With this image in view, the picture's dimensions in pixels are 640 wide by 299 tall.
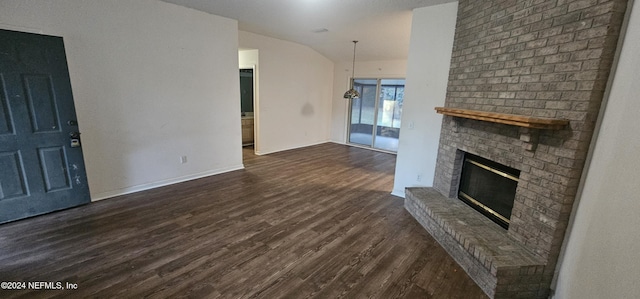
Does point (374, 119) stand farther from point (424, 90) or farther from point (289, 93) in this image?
point (424, 90)

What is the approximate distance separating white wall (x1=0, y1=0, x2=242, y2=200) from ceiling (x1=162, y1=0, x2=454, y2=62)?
1.65 feet

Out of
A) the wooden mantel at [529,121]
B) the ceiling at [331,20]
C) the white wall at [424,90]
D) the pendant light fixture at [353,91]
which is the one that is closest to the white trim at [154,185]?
the ceiling at [331,20]

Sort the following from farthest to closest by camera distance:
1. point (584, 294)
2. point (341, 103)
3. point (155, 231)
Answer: point (341, 103) → point (155, 231) → point (584, 294)

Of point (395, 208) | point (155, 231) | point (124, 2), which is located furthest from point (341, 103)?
point (155, 231)

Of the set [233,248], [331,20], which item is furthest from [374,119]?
[233,248]

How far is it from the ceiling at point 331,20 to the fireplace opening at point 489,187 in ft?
6.64

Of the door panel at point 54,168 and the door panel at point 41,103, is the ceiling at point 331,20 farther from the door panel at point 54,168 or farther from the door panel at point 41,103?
the door panel at point 54,168

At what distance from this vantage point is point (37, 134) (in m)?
2.81

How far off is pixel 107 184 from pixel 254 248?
2473 mm

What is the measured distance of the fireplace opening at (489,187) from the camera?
245 cm

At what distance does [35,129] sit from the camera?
9.18ft

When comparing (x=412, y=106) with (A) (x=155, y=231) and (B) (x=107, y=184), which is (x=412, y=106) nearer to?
(A) (x=155, y=231)

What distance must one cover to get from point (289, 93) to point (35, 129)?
14.7 ft

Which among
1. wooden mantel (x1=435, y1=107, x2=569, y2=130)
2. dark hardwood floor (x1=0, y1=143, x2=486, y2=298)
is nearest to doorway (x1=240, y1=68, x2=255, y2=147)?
dark hardwood floor (x1=0, y1=143, x2=486, y2=298)
